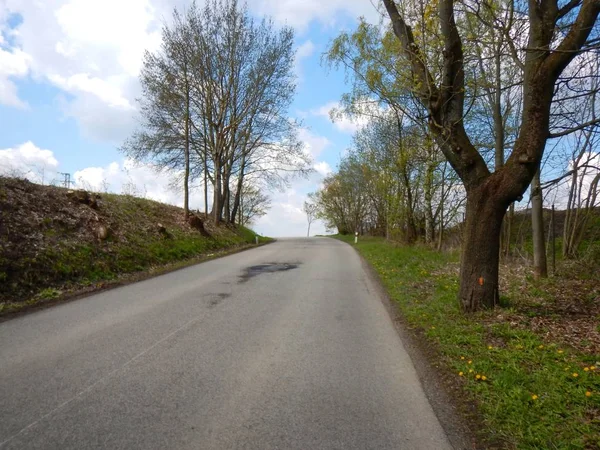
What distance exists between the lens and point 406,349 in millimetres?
5918

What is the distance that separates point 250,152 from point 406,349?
23.6 meters

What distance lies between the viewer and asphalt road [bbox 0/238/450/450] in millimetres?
3473

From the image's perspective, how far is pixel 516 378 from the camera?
4.49m

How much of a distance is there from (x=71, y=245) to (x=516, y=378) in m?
10.7

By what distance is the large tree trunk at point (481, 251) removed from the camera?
22.7ft

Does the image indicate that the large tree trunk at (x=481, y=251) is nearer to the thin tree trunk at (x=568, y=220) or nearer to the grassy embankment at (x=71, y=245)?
the thin tree trunk at (x=568, y=220)

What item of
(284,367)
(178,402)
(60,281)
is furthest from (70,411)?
(60,281)

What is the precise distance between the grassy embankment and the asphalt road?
1.67m

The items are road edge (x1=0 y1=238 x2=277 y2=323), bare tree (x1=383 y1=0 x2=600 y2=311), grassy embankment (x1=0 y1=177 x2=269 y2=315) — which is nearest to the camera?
bare tree (x1=383 y1=0 x2=600 y2=311)

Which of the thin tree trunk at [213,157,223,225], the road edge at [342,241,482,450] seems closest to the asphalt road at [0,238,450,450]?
the road edge at [342,241,482,450]

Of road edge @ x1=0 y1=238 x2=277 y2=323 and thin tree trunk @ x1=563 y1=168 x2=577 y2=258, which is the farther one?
thin tree trunk @ x1=563 y1=168 x2=577 y2=258

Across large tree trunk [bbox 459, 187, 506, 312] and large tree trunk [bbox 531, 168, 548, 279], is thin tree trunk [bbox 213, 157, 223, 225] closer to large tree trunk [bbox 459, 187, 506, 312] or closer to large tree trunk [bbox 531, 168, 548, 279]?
large tree trunk [bbox 531, 168, 548, 279]

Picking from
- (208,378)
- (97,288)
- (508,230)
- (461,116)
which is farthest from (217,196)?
(208,378)

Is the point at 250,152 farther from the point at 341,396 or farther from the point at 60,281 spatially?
the point at 341,396
